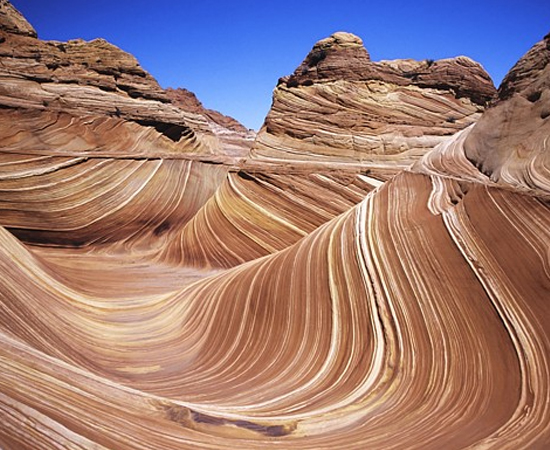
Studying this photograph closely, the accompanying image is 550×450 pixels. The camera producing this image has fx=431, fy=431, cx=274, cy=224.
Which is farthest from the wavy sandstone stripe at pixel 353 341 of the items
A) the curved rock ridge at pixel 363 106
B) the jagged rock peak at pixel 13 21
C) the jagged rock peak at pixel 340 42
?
the jagged rock peak at pixel 13 21

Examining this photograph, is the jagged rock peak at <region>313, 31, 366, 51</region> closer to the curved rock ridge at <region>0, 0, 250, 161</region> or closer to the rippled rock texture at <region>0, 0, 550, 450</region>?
the curved rock ridge at <region>0, 0, 250, 161</region>

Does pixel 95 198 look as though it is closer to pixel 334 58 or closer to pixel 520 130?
pixel 334 58

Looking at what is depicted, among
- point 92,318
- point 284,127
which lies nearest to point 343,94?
point 284,127

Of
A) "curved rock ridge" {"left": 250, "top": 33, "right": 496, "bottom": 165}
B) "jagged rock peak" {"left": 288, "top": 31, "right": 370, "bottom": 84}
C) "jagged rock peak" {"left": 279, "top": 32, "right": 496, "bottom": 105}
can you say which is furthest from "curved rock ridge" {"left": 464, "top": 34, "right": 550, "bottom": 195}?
"jagged rock peak" {"left": 288, "top": 31, "right": 370, "bottom": 84}

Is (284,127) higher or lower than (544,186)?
higher

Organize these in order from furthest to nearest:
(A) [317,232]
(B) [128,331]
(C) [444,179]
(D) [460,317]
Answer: (A) [317,232] → (B) [128,331] → (C) [444,179] → (D) [460,317]

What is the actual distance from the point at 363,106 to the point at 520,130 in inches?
190

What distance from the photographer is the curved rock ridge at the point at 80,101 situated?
922 cm

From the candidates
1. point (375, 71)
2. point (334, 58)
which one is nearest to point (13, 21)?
point (334, 58)

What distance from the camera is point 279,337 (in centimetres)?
388

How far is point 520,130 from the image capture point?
3869 mm

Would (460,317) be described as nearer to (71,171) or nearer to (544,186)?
(544,186)

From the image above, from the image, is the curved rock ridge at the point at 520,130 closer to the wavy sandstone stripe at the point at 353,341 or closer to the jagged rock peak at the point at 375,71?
the wavy sandstone stripe at the point at 353,341

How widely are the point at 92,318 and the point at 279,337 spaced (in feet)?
6.45
